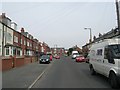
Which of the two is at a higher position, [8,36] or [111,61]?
[8,36]

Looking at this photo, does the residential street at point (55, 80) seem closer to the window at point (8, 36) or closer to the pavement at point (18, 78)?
the pavement at point (18, 78)

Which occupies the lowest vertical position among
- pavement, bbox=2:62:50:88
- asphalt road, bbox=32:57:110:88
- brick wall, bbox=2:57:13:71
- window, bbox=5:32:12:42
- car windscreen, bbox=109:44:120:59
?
asphalt road, bbox=32:57:110:88

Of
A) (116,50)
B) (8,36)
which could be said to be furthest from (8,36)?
(116,50)

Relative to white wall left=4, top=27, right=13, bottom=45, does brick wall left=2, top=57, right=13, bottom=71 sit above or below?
below

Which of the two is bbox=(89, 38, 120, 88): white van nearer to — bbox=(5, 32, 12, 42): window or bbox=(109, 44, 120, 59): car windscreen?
bbox=(109, 44, 120, 59): car windscreen

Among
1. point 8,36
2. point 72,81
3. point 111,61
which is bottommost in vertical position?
point 72,81

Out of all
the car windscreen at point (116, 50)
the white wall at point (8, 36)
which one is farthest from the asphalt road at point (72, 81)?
the white wall at point (8, 36)

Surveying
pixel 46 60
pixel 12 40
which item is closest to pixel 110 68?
pixel 46 60

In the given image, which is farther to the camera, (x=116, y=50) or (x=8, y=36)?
(x=8, y=36)

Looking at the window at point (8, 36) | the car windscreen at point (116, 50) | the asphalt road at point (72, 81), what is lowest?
the asphalt road at point (72, 81)

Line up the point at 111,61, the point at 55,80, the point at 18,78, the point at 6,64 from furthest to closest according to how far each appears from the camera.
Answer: the point at 6,64 < the point at 18,78 < the point at 55,80 < the point at 111,61

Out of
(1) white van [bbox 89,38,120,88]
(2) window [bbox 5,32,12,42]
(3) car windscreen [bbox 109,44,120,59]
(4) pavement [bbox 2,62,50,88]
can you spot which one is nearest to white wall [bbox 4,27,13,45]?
(2) window [bbox 5,32,12,42]

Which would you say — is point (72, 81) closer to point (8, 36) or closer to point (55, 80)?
point (55, 80)

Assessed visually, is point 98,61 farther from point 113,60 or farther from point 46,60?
point 46,60
